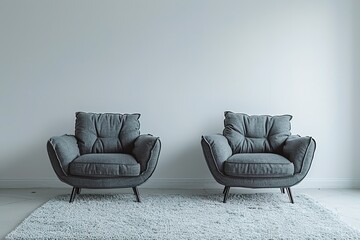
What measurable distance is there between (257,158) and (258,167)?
104mm

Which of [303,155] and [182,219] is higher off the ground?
[303,155]

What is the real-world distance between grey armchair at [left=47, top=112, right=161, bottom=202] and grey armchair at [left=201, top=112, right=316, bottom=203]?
0.60m

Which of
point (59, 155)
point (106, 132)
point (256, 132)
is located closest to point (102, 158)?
point (59, 155)

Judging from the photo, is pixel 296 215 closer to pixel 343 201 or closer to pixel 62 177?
pixel 343 201

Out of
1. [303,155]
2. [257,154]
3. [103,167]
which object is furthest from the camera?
Result: [257,154]

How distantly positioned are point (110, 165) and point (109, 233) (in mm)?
967

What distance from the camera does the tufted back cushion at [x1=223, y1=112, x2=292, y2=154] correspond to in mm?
4547

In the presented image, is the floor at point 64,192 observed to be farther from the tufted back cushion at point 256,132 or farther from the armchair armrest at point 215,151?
the armchair armrest at point 215,151

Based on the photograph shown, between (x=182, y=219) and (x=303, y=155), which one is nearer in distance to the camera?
(x=182, y=219)

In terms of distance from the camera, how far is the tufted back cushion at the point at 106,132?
14.9 ft

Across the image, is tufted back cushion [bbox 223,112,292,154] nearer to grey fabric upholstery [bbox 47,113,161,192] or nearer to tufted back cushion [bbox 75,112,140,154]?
grey fabric upholstery [bbox 47,113,161,192]

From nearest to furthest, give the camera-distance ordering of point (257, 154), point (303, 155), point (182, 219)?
point (182, 219)
point (303, 155)
point (257, 154)

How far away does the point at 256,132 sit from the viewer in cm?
461

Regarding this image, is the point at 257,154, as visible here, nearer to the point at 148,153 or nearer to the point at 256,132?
the point at 256,132
